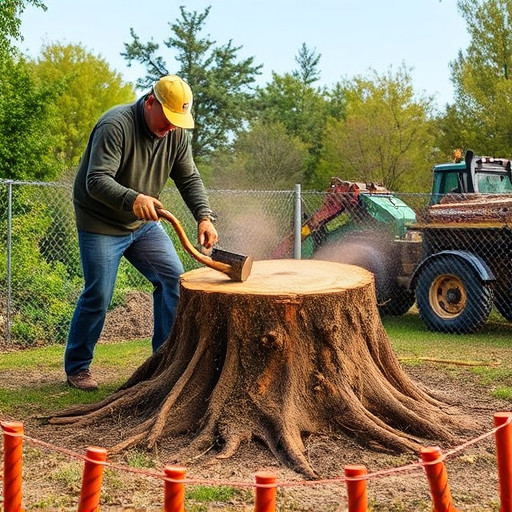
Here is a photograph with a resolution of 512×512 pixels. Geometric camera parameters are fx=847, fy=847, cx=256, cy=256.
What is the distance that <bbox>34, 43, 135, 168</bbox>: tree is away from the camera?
41562 mm

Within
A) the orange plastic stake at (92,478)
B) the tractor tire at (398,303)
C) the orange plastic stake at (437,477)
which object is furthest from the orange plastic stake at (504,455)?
the tractor tire at (398,303)

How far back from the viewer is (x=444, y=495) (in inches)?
106

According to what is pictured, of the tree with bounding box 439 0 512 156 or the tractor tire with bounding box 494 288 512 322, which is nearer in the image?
the tractor tire with bounding box 494 288 512 322

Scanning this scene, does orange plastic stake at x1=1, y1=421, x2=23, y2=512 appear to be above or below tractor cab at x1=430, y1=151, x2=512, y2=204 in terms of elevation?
below

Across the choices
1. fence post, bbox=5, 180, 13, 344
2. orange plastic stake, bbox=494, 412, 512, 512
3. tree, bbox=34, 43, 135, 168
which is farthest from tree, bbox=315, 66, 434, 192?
orange plastic stake, bbox=494, 412, 512, 512

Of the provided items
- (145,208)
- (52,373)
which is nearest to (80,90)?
(52,373)

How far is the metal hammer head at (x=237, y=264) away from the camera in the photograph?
481cm

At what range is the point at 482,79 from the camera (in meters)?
29.1

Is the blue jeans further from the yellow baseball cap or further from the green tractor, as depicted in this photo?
the green tractor

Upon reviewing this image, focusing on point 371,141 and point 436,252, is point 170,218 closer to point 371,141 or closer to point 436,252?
point 436,252

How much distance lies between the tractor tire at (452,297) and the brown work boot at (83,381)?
5091 mm

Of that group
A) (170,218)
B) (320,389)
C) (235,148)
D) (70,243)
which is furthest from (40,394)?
(235,148)

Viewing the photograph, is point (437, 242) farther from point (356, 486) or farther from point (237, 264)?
point (356, 486)

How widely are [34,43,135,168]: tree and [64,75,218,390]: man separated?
112 ft
